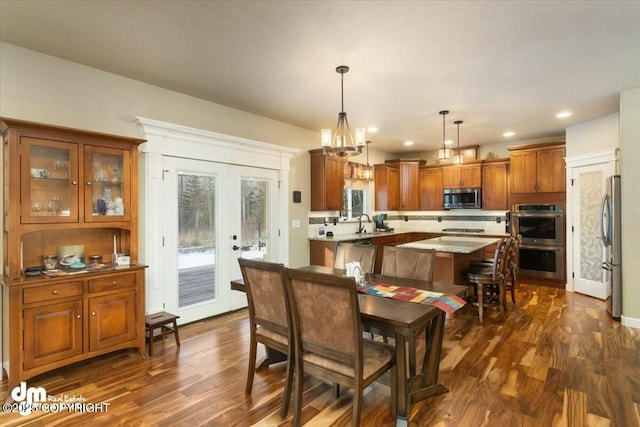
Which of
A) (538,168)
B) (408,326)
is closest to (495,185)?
(538,168)

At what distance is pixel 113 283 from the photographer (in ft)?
9.62

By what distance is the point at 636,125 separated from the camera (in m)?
3.77

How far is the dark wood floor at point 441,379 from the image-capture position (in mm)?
2168

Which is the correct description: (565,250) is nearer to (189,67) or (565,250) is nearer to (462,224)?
(462,224)

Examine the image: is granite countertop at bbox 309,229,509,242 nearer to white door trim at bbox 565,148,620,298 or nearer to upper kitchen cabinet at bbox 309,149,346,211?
upper kitchen cabinet at bbox 309,149,346,211

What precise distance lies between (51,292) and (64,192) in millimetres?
818

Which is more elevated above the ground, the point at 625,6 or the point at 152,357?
the point at 625,6

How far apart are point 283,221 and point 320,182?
2.98ft

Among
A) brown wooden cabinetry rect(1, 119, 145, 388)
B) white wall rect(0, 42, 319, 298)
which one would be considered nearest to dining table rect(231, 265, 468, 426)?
brown wooden cabinetry rect(1, 119, 145, 388)

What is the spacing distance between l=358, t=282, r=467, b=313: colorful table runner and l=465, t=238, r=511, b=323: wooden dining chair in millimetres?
1947

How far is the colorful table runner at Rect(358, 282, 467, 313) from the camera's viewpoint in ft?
7.09

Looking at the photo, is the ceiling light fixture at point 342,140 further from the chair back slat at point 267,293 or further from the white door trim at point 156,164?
the white door trim at point 156,164

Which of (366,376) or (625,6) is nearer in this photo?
(366,376)

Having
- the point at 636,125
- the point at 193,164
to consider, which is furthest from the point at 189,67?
the point at 636,125
